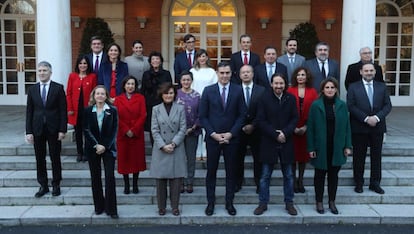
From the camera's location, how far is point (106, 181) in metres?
5.64

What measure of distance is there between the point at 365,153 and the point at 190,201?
2561mm

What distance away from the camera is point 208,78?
6.55 m

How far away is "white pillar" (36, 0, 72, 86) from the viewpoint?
8.14 metres

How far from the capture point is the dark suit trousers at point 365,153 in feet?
21.2

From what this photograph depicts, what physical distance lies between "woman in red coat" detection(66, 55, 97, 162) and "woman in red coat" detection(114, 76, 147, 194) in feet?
3.20

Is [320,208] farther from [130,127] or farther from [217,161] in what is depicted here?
[130,127]

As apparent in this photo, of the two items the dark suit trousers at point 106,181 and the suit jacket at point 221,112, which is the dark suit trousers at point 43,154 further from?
the suit jacket at point 221,112

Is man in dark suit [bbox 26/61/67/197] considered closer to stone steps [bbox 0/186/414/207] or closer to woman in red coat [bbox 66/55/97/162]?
stone steps [bbox 0/186/414/207]

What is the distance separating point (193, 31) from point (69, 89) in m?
7.42

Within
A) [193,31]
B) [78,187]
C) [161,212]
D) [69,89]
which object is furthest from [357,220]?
[193,31]

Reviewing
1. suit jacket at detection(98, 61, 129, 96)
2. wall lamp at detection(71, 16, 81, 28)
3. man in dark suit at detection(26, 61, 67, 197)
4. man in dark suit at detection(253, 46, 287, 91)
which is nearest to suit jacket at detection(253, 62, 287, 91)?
man in dark suit at detection(253, 46, 287, 91)

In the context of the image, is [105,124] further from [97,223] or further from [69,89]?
[69,89]

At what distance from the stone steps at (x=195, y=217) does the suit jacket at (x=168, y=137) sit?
607 millimetres

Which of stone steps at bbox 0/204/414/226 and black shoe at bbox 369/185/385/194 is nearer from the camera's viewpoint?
stone steps at bbox 0/204/414/226
